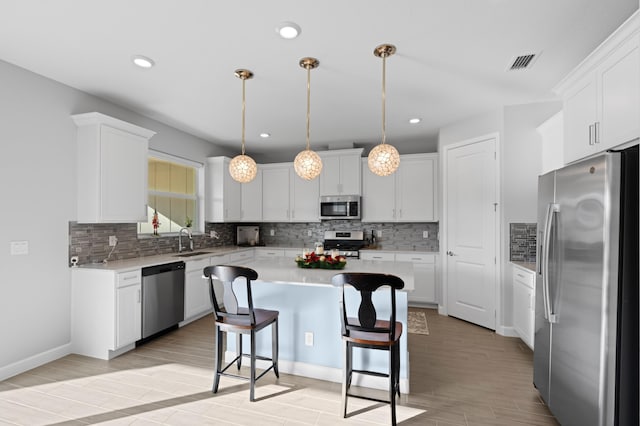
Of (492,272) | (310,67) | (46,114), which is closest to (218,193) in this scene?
(46,114)

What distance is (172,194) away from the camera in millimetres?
4816

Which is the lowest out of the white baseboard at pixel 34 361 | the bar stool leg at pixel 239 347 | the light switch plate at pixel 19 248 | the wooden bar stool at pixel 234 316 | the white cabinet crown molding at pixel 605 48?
the white baseboard at pixel 34 361

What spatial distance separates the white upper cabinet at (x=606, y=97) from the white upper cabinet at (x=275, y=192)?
4.36 m

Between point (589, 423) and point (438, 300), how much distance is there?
306 cm

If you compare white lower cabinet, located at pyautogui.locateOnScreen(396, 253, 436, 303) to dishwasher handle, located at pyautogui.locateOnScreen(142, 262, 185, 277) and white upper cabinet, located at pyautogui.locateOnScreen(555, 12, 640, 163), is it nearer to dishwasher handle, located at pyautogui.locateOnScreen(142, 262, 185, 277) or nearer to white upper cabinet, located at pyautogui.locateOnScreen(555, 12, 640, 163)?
white upper cabinet, located at pyautogui.locateOnScreen(555, 12, 640, 163)

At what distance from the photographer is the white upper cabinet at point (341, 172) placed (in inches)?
213

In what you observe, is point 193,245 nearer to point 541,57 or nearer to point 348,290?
point 348,290

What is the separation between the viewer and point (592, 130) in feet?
7.02

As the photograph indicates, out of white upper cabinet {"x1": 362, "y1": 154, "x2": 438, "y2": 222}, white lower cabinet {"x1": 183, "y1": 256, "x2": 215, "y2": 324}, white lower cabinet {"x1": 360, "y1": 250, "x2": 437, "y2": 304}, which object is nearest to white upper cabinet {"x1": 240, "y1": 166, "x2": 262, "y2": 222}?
white lower cabinet {"x1": 183, "y1": 256, "x2": 215, "y2": 324}

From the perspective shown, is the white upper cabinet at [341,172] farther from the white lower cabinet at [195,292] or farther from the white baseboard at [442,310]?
the white lower cabinet at [195,292]

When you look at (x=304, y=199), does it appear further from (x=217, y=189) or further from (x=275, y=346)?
(x=275, y=346)

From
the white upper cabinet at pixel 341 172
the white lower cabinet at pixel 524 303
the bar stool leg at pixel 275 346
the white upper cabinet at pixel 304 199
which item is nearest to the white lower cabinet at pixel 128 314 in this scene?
the bar stool leg at pixel 275 346

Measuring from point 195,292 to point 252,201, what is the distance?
7.54ft

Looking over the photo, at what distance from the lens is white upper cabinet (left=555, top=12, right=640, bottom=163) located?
176cm
